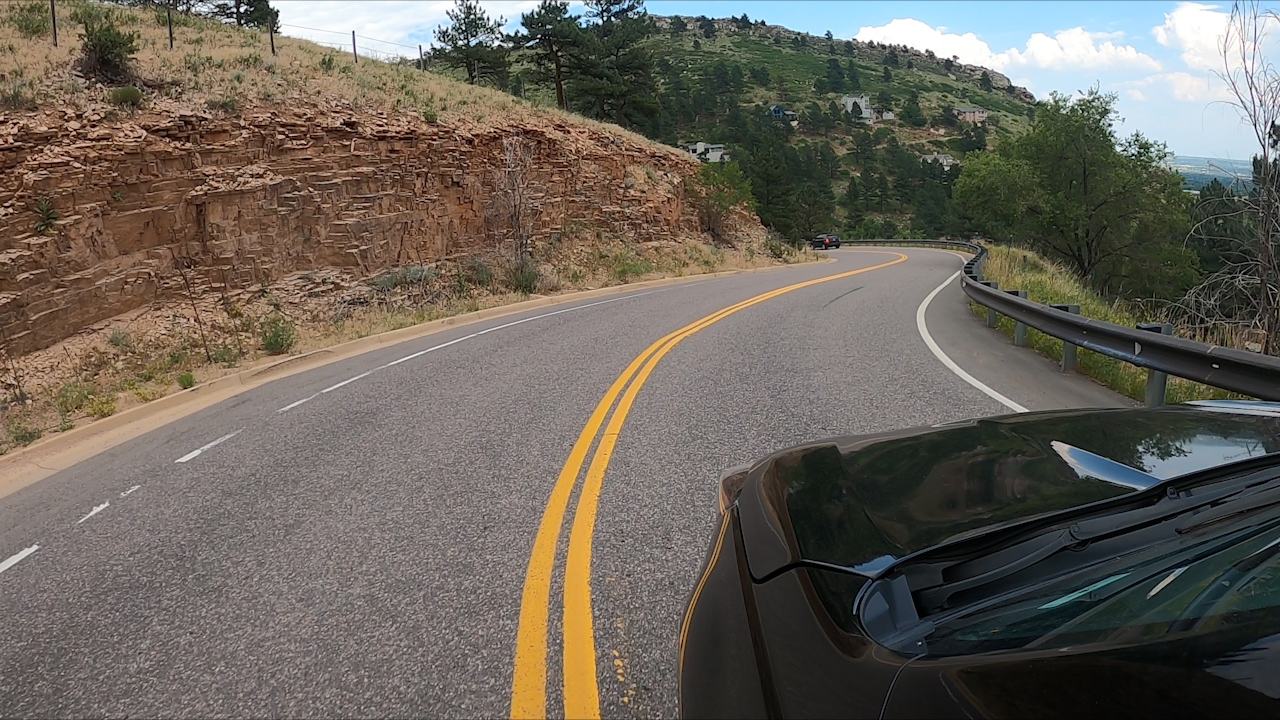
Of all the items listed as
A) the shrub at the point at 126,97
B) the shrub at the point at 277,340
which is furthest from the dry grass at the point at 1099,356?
the shrub at the point at 126,97

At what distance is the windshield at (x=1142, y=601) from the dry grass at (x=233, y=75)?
20.2 metres

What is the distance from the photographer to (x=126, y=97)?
669 inches

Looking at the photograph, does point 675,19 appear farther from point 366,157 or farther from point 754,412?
point 754,412

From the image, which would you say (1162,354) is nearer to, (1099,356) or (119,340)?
(1099,356)

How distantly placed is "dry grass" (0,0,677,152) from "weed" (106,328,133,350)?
531 centimetres

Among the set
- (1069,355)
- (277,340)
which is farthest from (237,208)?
(1069,355)

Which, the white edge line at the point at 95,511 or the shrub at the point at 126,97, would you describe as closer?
the white edge line at the point at 95,511

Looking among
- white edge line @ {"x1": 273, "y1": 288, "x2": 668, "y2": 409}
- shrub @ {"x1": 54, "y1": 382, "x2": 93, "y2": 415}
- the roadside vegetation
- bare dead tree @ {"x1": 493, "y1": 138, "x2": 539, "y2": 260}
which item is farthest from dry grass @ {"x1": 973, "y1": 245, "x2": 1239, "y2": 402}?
bare dead tree @ {"x1": 493, "y1": 138, "x2": 539, "y2": 260}

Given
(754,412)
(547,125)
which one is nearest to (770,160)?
(547,125)

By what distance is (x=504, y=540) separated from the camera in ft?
14.4

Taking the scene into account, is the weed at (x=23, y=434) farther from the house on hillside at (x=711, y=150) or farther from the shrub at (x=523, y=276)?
the house on hillside at (x=711, y=150)

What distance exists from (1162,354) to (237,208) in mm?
18106

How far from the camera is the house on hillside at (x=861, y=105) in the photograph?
121 m

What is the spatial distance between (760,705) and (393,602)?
262cm
